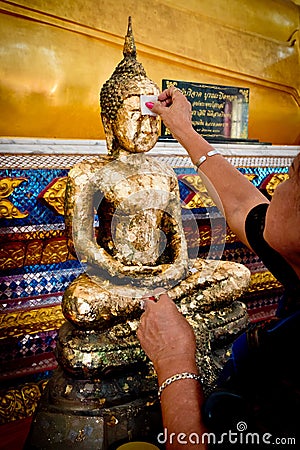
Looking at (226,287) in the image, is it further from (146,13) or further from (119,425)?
(146,13)

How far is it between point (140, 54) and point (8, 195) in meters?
1.60

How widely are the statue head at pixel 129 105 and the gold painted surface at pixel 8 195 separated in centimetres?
49

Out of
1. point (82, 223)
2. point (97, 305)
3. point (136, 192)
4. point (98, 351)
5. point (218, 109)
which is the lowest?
point (98, 351)

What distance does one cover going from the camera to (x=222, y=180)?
1.22 meters

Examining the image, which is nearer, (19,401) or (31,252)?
(19,401)

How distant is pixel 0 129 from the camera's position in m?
2.73

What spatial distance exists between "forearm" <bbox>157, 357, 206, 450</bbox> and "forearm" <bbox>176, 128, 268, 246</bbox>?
1.14ft

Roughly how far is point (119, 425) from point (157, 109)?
3.11ft

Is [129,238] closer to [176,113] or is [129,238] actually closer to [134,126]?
[134,126]

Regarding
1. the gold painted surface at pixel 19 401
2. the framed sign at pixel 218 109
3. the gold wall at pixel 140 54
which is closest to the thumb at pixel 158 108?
the framed sign at pixel 218 109

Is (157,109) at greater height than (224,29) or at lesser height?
lesser

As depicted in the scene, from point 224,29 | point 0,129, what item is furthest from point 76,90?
point 224,29

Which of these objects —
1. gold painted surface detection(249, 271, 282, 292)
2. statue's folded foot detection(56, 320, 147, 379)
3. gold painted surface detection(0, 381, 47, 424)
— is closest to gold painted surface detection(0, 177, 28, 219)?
statue's folded foot detection(56, 320, 147, 379)

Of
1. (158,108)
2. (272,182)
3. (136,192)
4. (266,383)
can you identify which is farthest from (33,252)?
(266,383)
